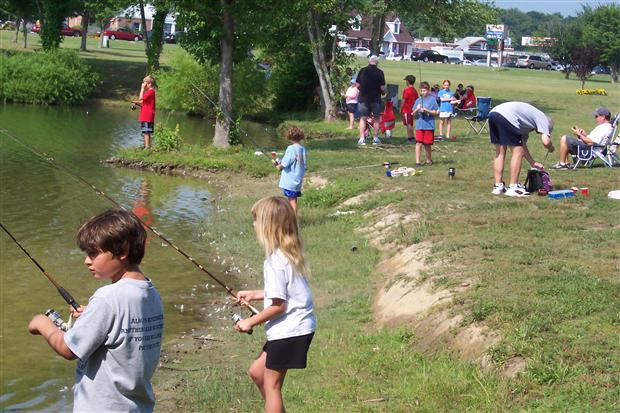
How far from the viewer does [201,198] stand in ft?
58.6

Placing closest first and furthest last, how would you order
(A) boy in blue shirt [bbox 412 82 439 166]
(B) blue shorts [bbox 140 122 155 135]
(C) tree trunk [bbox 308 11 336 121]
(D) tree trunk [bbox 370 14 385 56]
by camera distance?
(A) boy in blue shirt [bbox 412 82 439 166]
(B) blue shorts [bbox 140 122 155 135]
(C) tree trunk [bbox 308 11 336 121]
(D) tree trunk [bbox 370 14 385 56]

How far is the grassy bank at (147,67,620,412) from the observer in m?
6.70

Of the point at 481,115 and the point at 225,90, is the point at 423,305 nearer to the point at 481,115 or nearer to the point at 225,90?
the point at 225,90

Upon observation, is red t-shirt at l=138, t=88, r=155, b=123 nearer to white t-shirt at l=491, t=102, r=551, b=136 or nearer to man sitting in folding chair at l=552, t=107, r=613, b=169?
man sitting in folding chair at l=552, t=107, r=613, b=169

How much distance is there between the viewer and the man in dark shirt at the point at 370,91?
21969mm

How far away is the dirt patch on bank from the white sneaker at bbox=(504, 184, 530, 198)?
1963 mm

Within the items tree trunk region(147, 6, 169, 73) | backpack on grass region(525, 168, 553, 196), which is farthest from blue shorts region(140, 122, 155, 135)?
tree trunk region(147, 6, 169, 73)

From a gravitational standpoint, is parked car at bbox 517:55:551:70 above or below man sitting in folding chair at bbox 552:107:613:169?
above

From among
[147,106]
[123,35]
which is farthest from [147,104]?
[123,35]

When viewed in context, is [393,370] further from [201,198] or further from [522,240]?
[201,198]

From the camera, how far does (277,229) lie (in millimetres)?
5672

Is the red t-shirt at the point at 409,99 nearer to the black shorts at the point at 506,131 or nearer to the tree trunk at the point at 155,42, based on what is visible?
the black shorts at the point at 506,131

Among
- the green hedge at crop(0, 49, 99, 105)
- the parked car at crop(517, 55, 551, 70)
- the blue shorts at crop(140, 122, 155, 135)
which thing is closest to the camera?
the blue shorts at crop(140, 122, 155, 135)

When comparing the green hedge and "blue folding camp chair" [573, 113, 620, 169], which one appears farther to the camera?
the green hedge
